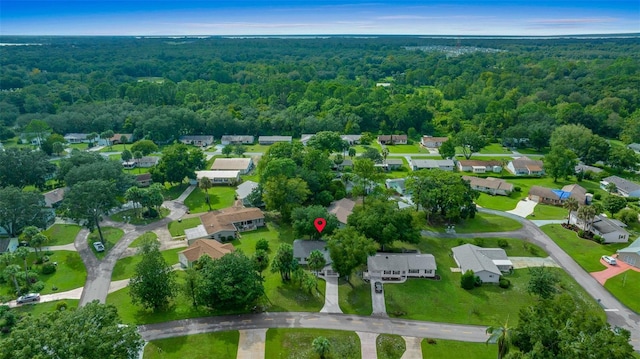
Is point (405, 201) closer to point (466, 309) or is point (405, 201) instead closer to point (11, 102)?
point (466, 309)

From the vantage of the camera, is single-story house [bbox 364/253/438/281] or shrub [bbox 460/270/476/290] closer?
shrub [bbox 460/270/476/290]

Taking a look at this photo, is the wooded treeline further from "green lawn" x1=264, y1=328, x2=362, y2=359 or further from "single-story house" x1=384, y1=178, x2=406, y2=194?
"green lawn" x1=264, y1=328, x2=362, y2=359

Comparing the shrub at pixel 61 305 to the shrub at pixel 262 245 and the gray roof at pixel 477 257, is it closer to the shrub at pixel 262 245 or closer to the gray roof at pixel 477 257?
the shrub at pixel 262 245

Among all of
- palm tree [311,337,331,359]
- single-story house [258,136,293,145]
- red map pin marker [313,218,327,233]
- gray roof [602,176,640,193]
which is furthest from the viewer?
single-story house [258,136,293,145]

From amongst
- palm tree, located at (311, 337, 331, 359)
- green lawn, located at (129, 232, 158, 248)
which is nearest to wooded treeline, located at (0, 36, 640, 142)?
green lawn, located at (129, 232, 158, 248)

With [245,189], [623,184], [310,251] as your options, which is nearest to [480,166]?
[623,184]
